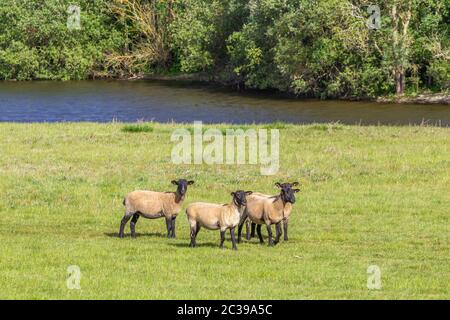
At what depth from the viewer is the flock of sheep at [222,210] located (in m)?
19.4

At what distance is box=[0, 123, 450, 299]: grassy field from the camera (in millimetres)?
16094

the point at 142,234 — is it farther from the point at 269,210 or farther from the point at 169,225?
the point at 269,210

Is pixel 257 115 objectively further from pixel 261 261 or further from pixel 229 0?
pixel 261 261

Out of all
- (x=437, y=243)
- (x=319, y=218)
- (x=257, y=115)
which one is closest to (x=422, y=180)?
(x=319, y=218)

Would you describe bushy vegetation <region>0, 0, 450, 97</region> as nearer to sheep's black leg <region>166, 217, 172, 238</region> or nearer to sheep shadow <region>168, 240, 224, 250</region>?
sheep's black leg <region>166, 217, 172, 238</region>

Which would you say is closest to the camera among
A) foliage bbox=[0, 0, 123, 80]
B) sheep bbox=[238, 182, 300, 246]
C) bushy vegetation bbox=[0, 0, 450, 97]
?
sheep bbox=[238, 182, 300, 246]

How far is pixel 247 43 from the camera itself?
71.1 metres

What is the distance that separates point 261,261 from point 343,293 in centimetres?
317

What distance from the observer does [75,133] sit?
130ft
